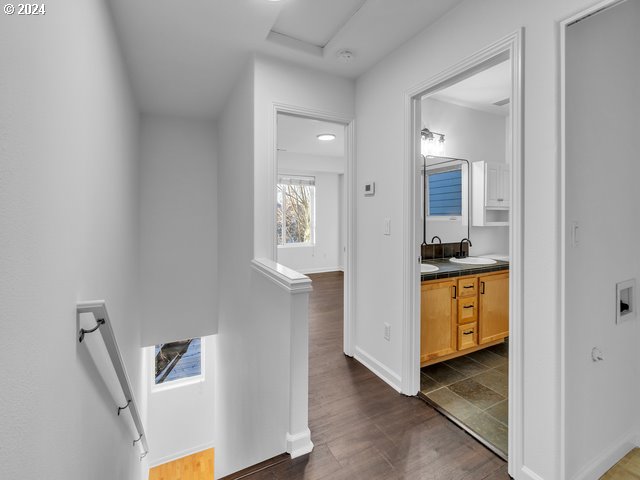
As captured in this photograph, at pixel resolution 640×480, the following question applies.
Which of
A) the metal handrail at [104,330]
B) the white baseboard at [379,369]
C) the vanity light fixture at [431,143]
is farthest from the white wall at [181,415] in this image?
the vanity light fixture at [431,143]

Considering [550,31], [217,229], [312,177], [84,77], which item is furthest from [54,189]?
[312,177]

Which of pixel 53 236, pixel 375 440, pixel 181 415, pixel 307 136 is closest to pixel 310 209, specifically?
pixel 307 136

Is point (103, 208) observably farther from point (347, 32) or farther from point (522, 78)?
point (522, 78)

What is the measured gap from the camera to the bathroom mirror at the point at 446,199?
11.3ft

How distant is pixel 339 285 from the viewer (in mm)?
6062

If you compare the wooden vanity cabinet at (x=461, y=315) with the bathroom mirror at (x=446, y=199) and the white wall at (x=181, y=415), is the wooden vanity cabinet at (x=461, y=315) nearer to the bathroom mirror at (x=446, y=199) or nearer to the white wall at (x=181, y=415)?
the bathroom mirror at (x=446, y=199)

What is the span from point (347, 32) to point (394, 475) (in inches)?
105

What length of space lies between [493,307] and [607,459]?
56.5 inches

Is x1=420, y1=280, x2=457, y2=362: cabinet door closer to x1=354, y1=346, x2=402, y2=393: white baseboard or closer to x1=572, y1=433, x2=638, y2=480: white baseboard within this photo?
x1=354, y1=346, x2=402, y2=393: white baseboard

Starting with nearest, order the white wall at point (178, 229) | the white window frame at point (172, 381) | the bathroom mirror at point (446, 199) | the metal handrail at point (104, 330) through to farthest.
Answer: the metal handrail at point (104, 330) → the bathroom mirror at point (446, 199) → the white wall at point (178, 229) → the white window frame at point (172, 381)

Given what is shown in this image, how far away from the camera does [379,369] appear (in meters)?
2.51

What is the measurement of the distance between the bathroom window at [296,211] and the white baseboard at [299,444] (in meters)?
5.32

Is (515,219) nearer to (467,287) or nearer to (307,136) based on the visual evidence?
(467,287)

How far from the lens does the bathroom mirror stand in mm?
3430
